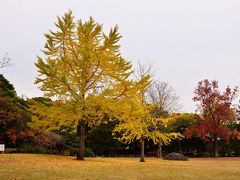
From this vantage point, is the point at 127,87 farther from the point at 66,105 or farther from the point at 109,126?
the point at 109,126

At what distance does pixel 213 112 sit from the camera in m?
40.4

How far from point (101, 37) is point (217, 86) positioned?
21947mm

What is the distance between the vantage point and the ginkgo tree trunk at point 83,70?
2116 centimetres

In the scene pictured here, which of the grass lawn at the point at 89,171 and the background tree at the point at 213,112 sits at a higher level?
the background tree at the point at 213,112

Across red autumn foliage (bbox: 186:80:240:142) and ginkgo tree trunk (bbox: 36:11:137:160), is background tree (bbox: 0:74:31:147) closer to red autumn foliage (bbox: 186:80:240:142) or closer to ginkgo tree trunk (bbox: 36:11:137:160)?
ginkgo tree trunk (bbox: 36:11:137:160)

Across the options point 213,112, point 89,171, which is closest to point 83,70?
point 89,171

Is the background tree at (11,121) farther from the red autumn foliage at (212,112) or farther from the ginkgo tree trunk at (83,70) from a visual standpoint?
the red autumn foliage at (212,112)

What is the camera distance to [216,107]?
131ft

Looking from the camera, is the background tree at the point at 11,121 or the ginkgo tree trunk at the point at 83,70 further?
the background tree at the point at 11,121

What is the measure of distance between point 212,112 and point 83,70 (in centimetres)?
2318

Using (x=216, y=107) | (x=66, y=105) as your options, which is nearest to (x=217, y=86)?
(x=216, y=107)

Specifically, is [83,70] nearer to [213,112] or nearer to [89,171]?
[89,171]

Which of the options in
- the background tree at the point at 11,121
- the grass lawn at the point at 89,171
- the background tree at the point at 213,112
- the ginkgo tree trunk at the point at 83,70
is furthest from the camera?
the background tree at the point at 213,112

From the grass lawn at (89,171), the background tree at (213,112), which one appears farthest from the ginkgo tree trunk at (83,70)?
the background tree at (213,112)
